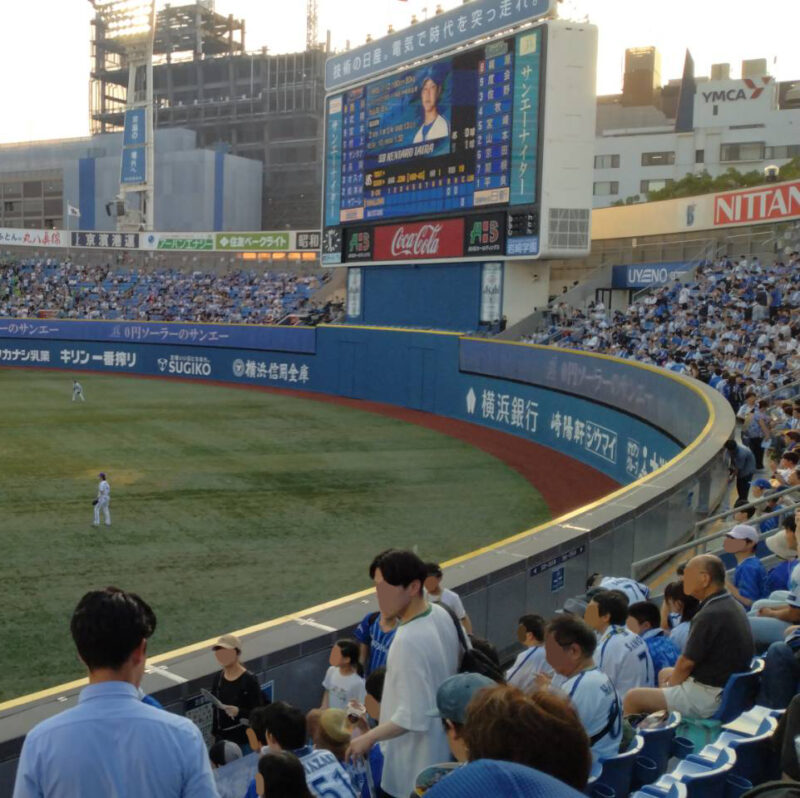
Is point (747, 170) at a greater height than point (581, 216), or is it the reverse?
point (747, 170)

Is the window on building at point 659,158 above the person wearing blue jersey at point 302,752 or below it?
above

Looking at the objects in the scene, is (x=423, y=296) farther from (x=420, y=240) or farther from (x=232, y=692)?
(x=232, y=692)

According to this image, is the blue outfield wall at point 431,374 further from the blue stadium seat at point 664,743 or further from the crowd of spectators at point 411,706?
the blue stadium seat at point 664,743

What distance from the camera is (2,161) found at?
307 feet

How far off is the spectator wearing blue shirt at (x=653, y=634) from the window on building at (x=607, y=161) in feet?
218

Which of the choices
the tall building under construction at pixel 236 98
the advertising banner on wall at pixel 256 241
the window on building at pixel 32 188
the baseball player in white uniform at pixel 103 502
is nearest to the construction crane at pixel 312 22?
the tall building under construction at pixel 236 98

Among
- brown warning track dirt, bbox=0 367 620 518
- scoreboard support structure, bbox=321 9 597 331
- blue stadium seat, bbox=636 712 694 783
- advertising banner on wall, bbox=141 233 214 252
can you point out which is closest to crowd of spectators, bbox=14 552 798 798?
blue stadium seat, bbox=636 712 694 783

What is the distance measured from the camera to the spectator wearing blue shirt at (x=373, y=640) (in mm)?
5441

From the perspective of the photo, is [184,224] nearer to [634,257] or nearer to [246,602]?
[634,257]

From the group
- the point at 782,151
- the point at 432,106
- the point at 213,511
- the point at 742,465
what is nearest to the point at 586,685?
the point at 742,465

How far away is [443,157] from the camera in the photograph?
3291cm

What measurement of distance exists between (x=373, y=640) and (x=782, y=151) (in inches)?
2663

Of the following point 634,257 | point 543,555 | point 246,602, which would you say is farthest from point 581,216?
point 543,555

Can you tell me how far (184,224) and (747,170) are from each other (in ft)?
143
